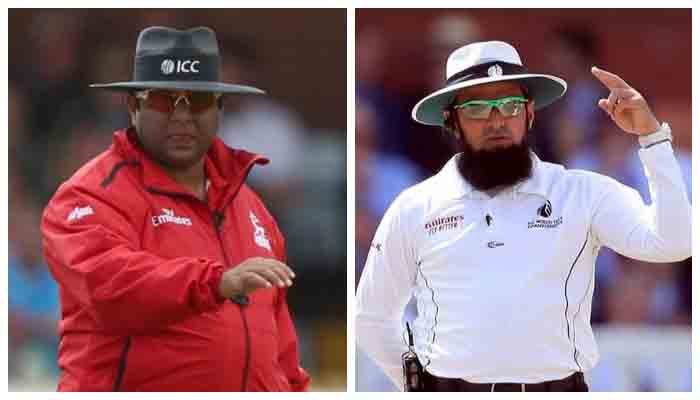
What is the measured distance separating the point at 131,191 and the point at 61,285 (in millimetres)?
394

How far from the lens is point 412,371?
560cm

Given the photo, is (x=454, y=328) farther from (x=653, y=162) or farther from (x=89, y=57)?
(x=89, y=57)

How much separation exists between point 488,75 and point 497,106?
119 mm

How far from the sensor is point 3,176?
698cm

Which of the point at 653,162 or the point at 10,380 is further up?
the point at 653,162

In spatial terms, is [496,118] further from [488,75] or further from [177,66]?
[177,66]

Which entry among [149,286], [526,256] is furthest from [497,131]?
[149,286]

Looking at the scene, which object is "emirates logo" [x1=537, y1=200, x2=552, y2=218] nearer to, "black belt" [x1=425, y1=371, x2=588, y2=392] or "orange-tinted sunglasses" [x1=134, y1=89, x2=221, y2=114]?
"black belt" [x1=425, y1=371, x2=588, y2=392]

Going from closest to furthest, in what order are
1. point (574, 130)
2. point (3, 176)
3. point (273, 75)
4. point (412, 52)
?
point (3, 176) → point (574, 130) → point (412, 52) → point (273, 75)

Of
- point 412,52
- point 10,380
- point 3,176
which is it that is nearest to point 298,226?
point 412,52

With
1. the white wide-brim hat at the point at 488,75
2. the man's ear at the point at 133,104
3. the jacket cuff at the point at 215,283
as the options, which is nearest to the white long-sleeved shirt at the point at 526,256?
the white wide-brim hat at the point at 488,75

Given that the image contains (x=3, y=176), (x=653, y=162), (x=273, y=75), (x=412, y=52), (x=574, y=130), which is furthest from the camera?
(x=273, y=75)

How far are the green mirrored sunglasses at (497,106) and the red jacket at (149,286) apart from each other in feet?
2.85

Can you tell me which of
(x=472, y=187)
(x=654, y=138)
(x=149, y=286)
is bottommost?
(x=149, y=286)
